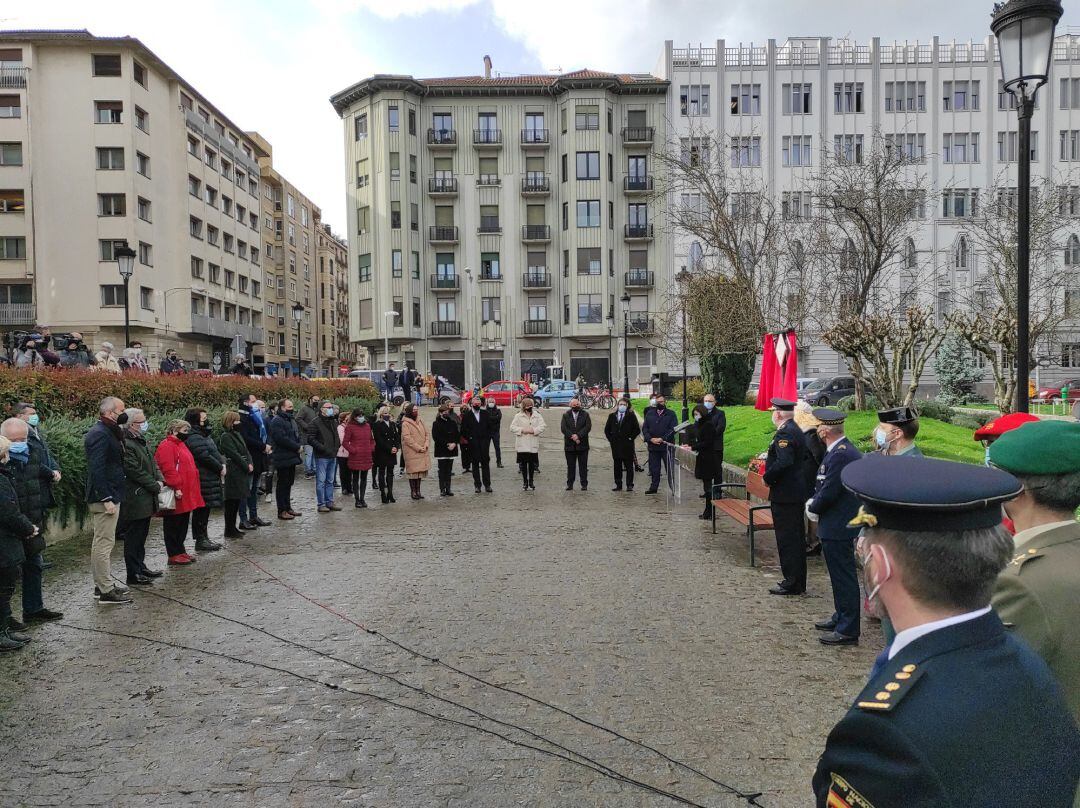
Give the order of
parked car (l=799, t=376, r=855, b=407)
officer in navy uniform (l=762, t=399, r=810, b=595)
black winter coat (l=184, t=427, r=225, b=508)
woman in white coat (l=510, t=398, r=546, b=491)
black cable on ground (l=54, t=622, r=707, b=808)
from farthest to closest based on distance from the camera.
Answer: parked car (l=799, t=376, r=855, b=407) < woman in white coat (l=510, t=398, r=546, b=491) < black winter coat (l=184, t=427, r=225, b=508) < officer in navy uniform (l=762, t=399, r=810, b=595) < black cable on ground (l=54, t=622, r=707, b=808)

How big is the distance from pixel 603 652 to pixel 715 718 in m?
1.31

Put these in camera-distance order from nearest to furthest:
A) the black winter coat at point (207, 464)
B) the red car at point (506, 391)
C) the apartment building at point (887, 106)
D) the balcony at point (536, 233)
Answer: the black winter coat at point (207, 464) < the red car at point (506, 391) < the apartment building at point (887, 106) < the balcony at point (536, 233)

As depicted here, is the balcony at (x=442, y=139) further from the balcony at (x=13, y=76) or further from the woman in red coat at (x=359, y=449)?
the woman in red coat at (x=359, y=449)

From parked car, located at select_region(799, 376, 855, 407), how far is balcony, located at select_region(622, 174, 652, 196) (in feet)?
69.8

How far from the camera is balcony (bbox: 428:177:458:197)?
52969 millimetres

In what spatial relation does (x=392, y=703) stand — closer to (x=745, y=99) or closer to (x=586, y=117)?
(x=586, y=117)

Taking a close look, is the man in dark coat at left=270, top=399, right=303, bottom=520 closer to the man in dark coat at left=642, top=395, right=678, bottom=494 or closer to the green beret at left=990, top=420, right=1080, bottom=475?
the man in dark coat at left=642, top=395, right=678, bottom=494

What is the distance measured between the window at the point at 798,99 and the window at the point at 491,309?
23.7m

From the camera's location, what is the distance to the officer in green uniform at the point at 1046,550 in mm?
1939

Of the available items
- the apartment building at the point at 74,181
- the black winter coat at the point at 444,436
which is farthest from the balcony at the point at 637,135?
the black winter coat at the point at 444,436

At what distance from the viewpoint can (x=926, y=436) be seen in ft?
49.3

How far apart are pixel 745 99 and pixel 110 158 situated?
40.5 metres

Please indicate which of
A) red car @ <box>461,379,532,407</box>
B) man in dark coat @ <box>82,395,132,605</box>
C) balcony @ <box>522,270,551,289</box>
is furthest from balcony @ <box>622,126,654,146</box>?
man in dark coat @ <box>82,395,132,605</box>

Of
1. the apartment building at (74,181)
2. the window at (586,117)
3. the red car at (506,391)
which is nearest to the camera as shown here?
the red car at (506,391)
